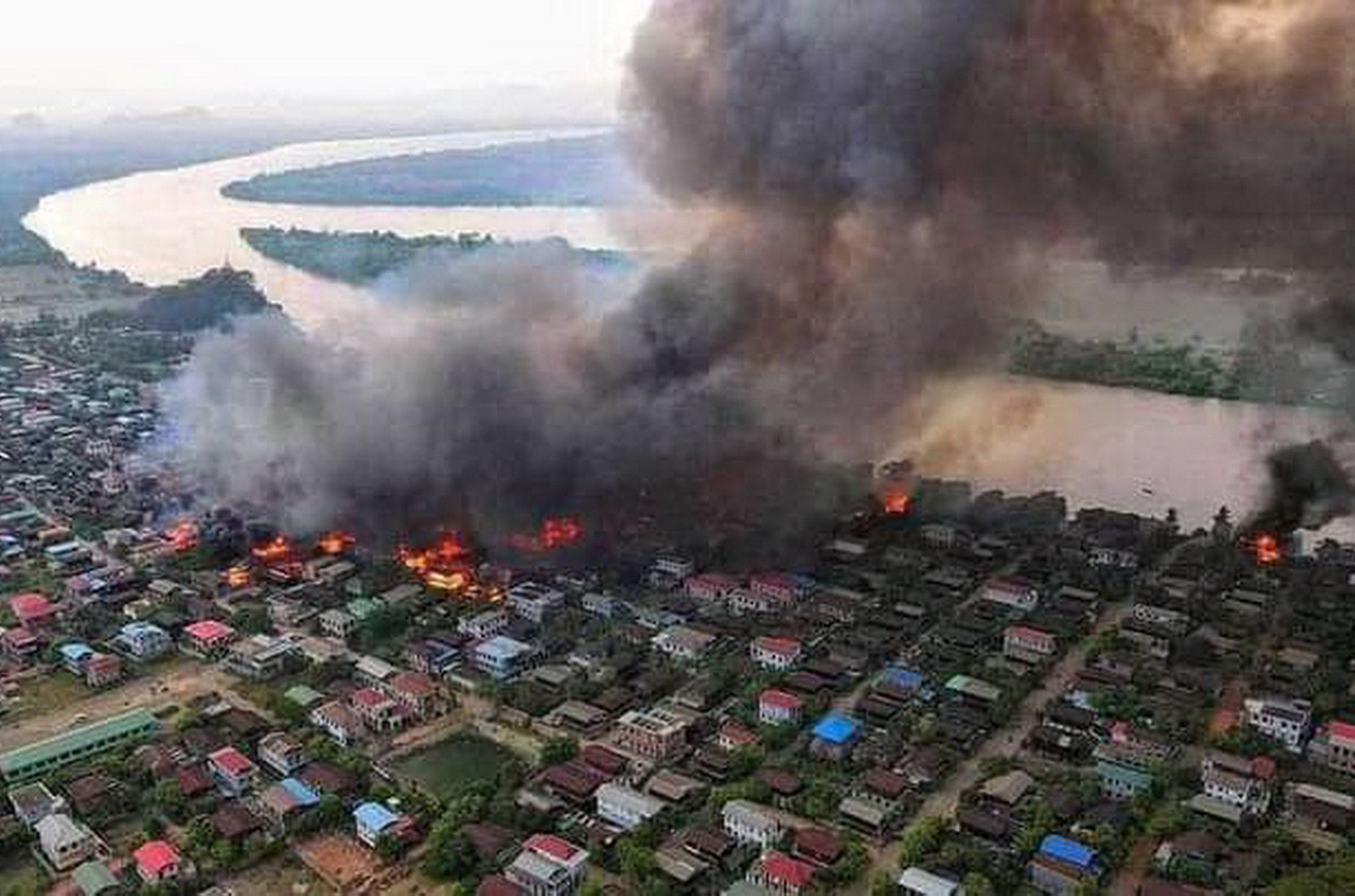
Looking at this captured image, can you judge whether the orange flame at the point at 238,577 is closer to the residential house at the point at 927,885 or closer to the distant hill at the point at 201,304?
the residential house at the point at 927,885

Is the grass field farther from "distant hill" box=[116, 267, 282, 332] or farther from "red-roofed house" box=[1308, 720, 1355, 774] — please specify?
"distant hill" box=[116, 267, 282, 332]

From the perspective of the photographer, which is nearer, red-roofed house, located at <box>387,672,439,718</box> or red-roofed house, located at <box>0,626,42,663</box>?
red-roofed house, located at <box>387,672,439,718</box>

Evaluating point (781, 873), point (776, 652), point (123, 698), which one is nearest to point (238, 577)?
point (123, 698)

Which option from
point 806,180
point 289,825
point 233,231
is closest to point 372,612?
point 289,825

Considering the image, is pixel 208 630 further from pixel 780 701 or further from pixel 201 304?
pixel 201 304

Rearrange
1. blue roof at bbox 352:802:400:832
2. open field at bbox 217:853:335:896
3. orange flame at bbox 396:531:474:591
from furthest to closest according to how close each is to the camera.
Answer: orange flame at bbox 396:531:474:591 < blue roof at bbox 352:802:400:832 < open field at bbox 217:853:335:896

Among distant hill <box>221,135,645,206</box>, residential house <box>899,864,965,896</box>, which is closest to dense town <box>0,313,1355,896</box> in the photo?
residential house <box>899,864,965,896</box>
